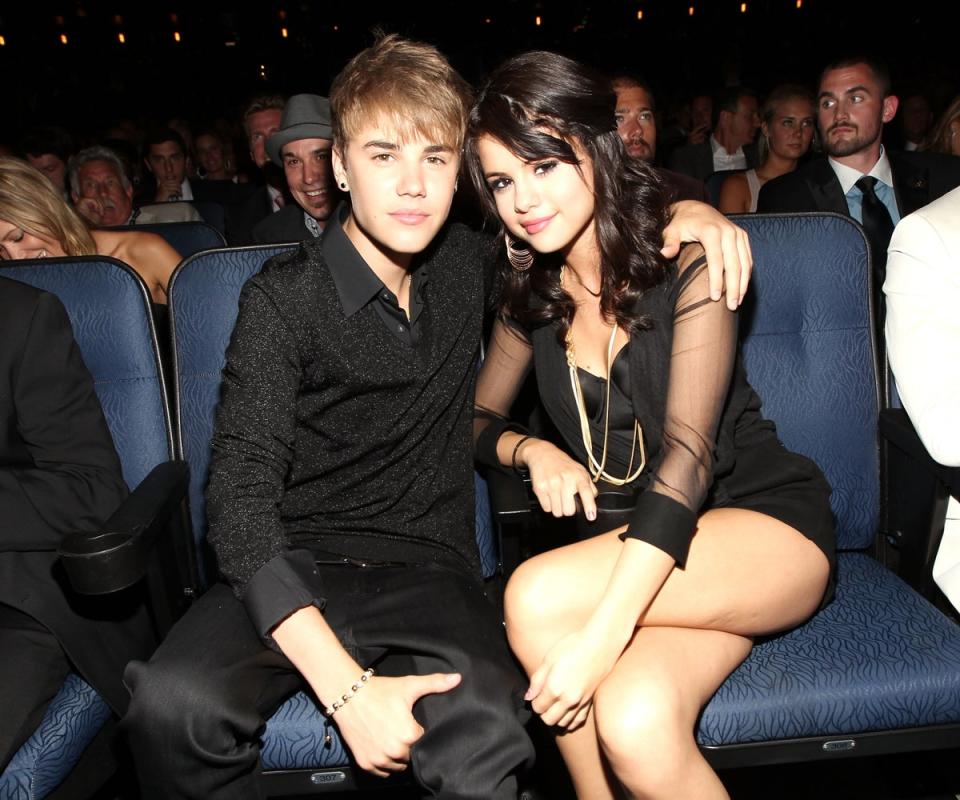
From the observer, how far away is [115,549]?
128cm

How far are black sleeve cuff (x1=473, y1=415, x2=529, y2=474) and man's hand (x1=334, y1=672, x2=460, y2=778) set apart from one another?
0.46 m

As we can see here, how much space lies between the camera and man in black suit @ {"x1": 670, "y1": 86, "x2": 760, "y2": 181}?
538cm

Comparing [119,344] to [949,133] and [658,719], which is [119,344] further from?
[949,133]

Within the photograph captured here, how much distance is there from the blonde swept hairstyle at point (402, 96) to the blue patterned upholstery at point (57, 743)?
95 cm

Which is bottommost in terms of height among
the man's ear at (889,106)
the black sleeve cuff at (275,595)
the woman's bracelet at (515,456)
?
the black sleeve cuff at (275,595)

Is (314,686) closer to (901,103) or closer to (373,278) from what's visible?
(373,278)

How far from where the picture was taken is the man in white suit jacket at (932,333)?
4.71ft

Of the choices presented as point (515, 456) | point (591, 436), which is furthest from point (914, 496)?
point (515, 456)

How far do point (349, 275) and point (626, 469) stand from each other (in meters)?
0.57

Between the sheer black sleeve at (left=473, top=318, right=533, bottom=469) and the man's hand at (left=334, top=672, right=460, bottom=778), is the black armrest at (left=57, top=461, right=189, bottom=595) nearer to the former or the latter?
the man's hand at (left=334, top=672, right=460, bottom=778)

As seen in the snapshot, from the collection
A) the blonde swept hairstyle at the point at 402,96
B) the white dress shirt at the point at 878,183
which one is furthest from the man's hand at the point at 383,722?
the white dress shirt at the point at 878,183

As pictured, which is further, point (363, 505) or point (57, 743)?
point (363, 505)

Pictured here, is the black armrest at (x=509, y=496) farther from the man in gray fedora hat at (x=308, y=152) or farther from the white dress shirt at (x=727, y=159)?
the white dress shirt at (x=727, y=159)

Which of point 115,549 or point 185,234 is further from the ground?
point 185,234
